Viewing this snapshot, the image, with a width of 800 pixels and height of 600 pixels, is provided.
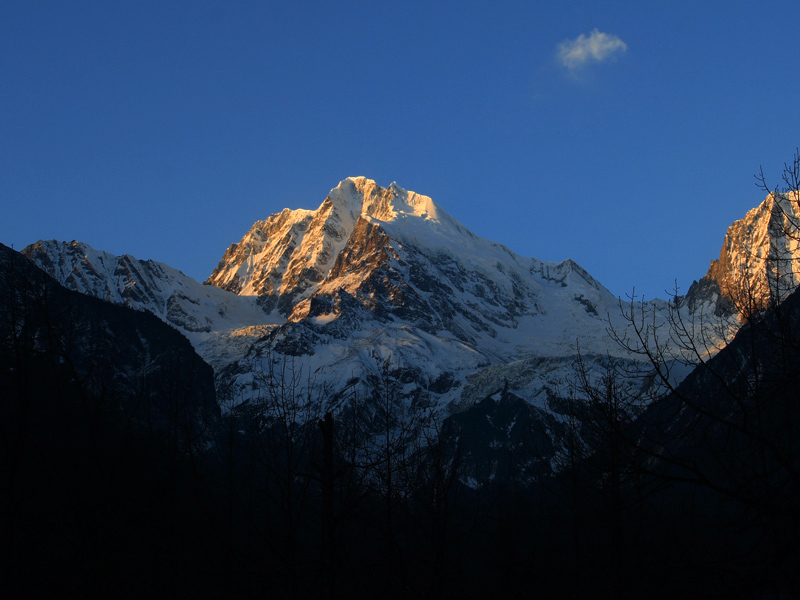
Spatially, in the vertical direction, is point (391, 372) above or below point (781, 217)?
above

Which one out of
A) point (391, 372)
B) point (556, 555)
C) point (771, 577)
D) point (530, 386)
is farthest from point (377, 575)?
point (391, 372)

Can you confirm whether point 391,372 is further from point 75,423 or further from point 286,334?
point 75,423

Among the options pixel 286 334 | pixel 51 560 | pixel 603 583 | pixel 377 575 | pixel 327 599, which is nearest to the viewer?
pixel 327 599

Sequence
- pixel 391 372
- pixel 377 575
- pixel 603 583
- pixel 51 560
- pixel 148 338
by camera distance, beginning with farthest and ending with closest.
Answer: pixel 391 372
pixel 148 338
pixel 603 583
pixel 377 575
pixel 51 560

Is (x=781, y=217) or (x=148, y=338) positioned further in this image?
(x=148, y=338)

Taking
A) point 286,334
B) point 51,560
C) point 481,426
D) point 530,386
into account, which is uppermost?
point 286,334

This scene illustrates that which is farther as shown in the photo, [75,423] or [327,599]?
[75,423]

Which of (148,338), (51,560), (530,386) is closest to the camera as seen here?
(51,560)

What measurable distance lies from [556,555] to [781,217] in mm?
19672

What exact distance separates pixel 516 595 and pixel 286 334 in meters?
173

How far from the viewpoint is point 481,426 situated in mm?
142250

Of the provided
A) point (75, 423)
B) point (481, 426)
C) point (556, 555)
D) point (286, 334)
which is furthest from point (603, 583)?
point (286, 334)

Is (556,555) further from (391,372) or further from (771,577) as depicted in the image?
(391,372)

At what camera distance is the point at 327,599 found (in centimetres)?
1177
